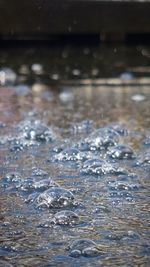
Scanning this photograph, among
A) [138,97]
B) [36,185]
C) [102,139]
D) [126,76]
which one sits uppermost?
[126,76]

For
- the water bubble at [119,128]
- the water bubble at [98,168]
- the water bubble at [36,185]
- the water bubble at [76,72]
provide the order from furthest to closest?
the water bubble at [76,72] → the water bubble at [119,128] → the water bubble at [98,168] → the water bubble at [36,185]

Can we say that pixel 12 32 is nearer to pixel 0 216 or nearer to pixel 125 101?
pixel 125 101

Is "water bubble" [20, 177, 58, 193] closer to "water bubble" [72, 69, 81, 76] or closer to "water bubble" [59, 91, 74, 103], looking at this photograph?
"water bubble" [59, 91, 74, 103]

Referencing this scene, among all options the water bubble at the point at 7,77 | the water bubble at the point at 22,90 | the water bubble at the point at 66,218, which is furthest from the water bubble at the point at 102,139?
the water bubble at the point at 7,77

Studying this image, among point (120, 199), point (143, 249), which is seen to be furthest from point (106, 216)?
point (143, 249)

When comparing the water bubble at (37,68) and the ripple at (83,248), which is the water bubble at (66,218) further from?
the water bubble at (37,68)

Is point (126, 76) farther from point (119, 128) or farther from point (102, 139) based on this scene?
point (102, 139)

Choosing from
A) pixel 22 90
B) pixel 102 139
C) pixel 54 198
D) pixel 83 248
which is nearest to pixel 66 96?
pixel 22 90
